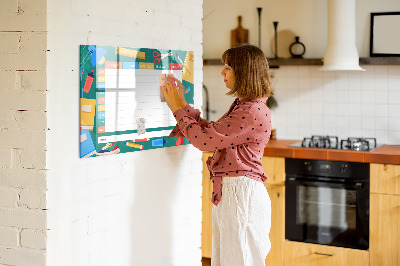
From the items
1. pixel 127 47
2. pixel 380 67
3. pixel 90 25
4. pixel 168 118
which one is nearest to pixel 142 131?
pixel 168 118

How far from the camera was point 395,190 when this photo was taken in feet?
12.9

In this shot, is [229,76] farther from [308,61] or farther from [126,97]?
[308,61]

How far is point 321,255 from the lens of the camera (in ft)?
14.0

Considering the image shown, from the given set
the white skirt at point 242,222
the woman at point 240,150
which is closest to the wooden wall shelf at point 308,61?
the woman at point 240,150

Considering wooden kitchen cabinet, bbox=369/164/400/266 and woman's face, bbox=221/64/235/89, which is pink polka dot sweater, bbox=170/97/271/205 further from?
wooden kitchen cabinet, bbox=369/164/400/266

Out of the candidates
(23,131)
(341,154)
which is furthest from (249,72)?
(341,154)

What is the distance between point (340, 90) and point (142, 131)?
2480mm

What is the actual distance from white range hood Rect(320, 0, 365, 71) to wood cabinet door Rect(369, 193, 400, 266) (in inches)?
40.1

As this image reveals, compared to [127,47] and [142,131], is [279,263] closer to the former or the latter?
[142,131]

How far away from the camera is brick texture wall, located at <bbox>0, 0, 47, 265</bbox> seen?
7.33 ft

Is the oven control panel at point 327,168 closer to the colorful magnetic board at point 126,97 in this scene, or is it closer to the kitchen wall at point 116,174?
the kitchen wall at point 116,174

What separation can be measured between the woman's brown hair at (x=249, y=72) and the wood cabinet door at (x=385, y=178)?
1645 mm

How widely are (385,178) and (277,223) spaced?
33.8 inches

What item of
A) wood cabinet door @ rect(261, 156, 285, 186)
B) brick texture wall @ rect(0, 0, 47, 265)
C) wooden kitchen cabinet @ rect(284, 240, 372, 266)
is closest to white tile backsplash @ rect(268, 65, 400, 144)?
wood cabinet door @ rect(261, 156, 285, 186)
